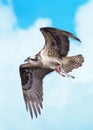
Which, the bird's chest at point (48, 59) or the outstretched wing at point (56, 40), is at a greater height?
the outstretched wing at point (56, 40)

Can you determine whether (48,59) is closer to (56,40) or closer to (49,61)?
(49,61)

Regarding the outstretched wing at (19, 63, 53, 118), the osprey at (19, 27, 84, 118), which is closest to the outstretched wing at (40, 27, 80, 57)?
the osprey at (19, 27, 84, 118)

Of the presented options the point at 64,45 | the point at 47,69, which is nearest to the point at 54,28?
the point at 64,45

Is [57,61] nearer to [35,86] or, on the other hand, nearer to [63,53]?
[63,53]

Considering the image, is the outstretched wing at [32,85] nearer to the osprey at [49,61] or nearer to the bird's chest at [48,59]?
the osprey at [49,61]

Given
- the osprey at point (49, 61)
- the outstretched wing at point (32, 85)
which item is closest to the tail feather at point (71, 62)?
the osprey at point (49, 61)

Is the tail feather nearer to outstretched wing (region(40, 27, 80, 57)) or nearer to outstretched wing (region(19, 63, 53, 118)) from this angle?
outstretched wing (region(40, 27, 80, 57))

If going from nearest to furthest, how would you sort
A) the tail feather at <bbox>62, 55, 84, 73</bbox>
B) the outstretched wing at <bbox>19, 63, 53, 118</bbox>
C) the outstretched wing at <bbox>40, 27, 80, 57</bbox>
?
the outstretched wing at <bbox>40, 27, 80, 57</bbox>, the tail feather at <bbox>62, 55, 84, 73</bbox>, the outstretched wing at <bbox>19, 63, 53, 118</bbox>

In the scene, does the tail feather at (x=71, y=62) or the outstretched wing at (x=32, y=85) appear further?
the outstretched wing at (x=32, y=85)
